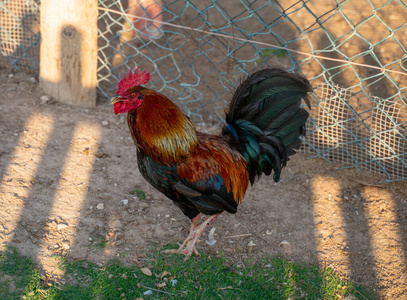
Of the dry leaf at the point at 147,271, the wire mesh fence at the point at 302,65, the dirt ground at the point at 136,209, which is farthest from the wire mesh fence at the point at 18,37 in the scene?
the dry leaf at the point at 147,271

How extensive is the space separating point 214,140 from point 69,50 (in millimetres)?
1860

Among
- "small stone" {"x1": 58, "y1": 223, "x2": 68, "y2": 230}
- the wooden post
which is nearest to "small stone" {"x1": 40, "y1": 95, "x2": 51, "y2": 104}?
the wooden post

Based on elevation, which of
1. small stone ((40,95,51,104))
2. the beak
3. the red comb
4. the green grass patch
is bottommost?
the green grass patch

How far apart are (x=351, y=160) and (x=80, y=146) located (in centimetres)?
240

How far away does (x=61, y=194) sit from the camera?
3.19 m

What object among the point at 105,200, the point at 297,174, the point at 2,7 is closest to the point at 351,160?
the point at 297,174

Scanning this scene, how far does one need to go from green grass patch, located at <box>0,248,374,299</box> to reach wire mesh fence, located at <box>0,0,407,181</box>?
1232mm

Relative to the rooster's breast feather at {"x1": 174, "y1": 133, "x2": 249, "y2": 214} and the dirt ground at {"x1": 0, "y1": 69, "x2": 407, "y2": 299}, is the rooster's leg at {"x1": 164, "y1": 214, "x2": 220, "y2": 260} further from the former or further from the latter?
the rooster's breast feather at {"x1": 174, "y1": 133, "x2": 249, "y2": 214}

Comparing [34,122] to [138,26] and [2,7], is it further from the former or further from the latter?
[138,26]

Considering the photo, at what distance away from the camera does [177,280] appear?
2.76 meters

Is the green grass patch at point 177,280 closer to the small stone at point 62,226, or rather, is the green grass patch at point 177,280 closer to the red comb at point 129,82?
the small stone at point 62,226

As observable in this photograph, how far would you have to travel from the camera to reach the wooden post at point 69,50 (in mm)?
3748

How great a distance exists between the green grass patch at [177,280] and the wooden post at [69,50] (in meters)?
1.87

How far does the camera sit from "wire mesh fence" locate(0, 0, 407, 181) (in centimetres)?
354
